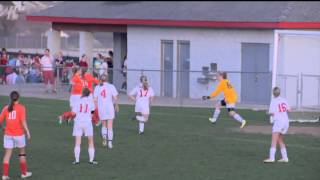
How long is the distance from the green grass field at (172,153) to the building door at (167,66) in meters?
8.54

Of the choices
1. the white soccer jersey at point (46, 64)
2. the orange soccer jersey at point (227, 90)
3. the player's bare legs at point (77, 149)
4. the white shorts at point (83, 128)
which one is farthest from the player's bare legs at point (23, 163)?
the white soccer jersey at point (46, 64)

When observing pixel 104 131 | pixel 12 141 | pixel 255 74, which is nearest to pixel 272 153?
pixel 104 131

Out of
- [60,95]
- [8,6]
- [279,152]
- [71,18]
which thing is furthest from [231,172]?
[8,6]

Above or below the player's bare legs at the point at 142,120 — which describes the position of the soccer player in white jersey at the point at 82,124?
above

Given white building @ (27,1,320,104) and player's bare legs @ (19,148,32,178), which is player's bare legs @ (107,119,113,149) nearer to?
player's bare legs @ (19,148,32,178)

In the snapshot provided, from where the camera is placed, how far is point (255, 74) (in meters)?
32.9

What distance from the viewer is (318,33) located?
84.4ft

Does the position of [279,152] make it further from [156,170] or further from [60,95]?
[60,95]

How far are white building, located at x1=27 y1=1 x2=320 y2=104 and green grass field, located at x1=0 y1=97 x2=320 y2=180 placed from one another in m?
5.22

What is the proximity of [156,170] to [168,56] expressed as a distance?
64.0 feet

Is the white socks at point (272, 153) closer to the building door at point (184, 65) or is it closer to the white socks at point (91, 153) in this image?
the white socks at point (91, 153)

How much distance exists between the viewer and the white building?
31.7m

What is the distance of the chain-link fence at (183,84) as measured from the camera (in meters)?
29.8

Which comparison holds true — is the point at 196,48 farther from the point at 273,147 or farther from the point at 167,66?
the point at 273,147
